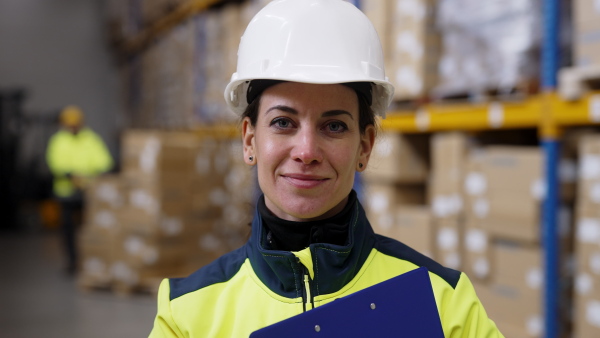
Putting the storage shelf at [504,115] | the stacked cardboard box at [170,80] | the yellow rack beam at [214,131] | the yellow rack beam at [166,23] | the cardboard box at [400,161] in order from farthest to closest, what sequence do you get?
1. the stacked cardboard box at [170,80]
2. the yellow rack beam at [166,23]
3. the yellow rack beam at [214,131]
4. the cardboard box at [400,161]
5. the storage shelf at [504,115]

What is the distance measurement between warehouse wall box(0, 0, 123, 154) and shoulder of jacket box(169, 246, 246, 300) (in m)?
11.6

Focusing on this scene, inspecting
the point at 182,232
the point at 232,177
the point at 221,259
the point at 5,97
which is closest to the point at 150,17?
the point at 5,97

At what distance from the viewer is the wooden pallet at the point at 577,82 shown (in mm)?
2615

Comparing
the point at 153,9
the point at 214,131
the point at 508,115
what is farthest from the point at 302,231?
the point at 153,9

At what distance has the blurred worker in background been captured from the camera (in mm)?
6477

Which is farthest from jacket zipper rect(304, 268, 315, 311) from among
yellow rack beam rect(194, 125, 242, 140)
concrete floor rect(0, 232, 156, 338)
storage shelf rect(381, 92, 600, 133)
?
yellow rack beam rect(194, 125, 242, 140)

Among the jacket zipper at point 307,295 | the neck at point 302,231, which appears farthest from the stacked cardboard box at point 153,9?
the jacket zipper at point 307,295

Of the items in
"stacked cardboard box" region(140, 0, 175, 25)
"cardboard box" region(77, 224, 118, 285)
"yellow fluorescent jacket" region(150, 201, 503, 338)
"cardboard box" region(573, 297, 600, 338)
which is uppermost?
"stacked cardboard box" region(140, 0, 175, 25)

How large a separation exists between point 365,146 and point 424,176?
2.85 meters

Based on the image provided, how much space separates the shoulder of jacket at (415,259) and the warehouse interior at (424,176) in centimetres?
36

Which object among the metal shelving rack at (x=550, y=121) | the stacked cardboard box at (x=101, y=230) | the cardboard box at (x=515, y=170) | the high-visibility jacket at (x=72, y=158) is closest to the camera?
the metal shelving rack at (x=550, y=121)

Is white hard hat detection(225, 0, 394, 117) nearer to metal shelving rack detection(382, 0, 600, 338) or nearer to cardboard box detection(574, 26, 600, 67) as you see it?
metal shelving rack detection(382, 0, 600, 338)

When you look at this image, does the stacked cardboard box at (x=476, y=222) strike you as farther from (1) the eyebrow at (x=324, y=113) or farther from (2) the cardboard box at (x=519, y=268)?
(1) the eyebrow at (x=324, y=113)

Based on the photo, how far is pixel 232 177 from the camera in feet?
20.3
